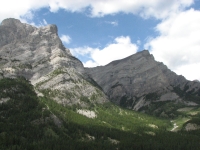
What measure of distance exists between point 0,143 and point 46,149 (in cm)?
2873

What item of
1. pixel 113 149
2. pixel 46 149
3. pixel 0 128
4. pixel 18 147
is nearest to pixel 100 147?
pixel 113 149


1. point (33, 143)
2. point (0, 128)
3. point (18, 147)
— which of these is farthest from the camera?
point (0, 128)

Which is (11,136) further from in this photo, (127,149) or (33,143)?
(127,149)

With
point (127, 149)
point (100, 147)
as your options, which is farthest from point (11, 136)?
point (127, 149)

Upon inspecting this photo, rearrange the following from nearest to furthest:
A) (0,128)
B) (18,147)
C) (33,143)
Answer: (18,147)
(33,143)
(0,128)

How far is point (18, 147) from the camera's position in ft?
570

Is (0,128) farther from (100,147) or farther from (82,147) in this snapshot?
(100,147)

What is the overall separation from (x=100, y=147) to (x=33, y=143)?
46391 mm

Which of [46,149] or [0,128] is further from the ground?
[0,128]

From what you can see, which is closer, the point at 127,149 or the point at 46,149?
the point at 46,149

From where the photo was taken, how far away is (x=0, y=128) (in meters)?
200

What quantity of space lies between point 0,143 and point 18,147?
37.9 feet

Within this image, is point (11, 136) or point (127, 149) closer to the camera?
point (11, 136)

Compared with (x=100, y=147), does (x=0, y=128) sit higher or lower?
higher
